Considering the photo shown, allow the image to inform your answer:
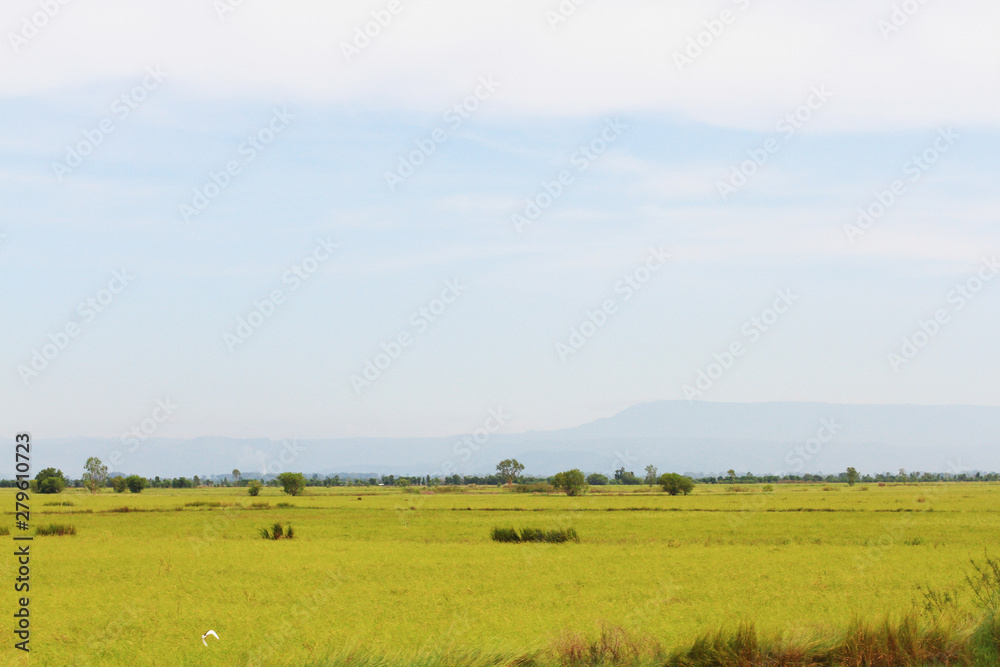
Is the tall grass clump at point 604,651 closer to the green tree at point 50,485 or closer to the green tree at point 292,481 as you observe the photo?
the green tree at point 292,481

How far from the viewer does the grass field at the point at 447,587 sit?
14.9m

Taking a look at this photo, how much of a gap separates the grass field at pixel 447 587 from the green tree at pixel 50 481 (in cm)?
10526

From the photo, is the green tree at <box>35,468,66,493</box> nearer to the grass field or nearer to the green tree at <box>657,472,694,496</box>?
the green tree at <box>657,472,694,496</box>

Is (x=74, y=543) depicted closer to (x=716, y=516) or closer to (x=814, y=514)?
(x=716, y=516)

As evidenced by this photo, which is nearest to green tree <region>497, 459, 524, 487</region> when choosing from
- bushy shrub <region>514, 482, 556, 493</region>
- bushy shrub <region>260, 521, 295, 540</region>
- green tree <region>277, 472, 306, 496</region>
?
bushy shrub <region>514, 482, 556, 493</region>

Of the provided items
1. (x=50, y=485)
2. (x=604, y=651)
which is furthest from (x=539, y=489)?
(x=604, y=651)

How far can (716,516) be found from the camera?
2285 inches

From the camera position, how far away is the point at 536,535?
128 feet

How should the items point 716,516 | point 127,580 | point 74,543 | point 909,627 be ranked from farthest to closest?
1. point 716,516
2. point 74,543
3. point 127,580
4. point 909,627

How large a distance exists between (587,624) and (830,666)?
23.0ft

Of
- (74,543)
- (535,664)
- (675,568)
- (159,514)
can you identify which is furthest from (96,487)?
(535,664)

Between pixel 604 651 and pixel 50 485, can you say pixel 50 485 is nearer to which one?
pixel 50 485

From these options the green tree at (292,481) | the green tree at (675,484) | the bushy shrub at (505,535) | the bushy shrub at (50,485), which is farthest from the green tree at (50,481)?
the bushy shrub at (505,535)

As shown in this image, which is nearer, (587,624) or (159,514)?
(587,624)
